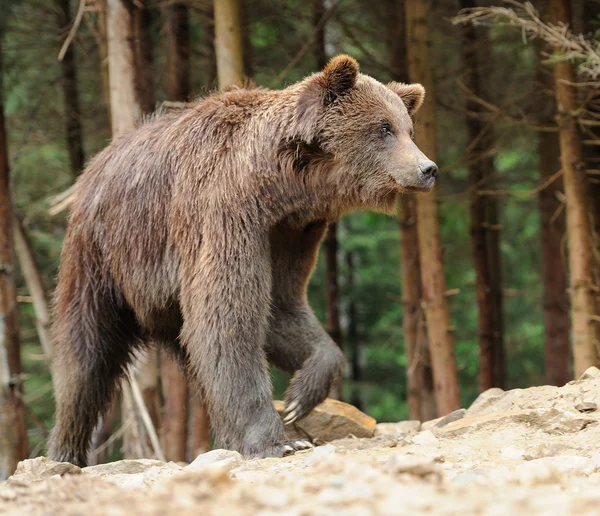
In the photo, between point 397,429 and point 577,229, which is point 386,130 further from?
point 577,229

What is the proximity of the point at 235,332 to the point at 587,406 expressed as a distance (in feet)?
8.04

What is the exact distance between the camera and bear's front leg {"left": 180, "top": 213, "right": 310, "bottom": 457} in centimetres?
616

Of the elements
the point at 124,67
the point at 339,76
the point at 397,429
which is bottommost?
the point at 397,429

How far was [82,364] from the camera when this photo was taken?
7219 mm

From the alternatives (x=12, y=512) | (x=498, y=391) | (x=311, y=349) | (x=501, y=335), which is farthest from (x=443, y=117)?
(x=12, y=512)

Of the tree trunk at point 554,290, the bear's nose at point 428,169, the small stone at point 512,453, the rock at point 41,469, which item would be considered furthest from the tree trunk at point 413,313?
the rock at point 41,469

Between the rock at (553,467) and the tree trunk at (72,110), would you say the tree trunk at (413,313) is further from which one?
the rock at (553,467)

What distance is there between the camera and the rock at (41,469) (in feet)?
17.8

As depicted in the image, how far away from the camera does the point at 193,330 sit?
6.39 metres

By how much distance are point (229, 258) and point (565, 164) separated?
13.7 ft

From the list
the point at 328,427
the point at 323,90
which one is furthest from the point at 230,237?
the point at 328,427

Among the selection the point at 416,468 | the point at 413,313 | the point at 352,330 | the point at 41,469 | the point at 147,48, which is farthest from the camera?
the point at 352,330

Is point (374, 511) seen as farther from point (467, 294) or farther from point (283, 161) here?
point (467, 294)

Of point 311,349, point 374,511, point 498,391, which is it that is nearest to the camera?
point 374,511
